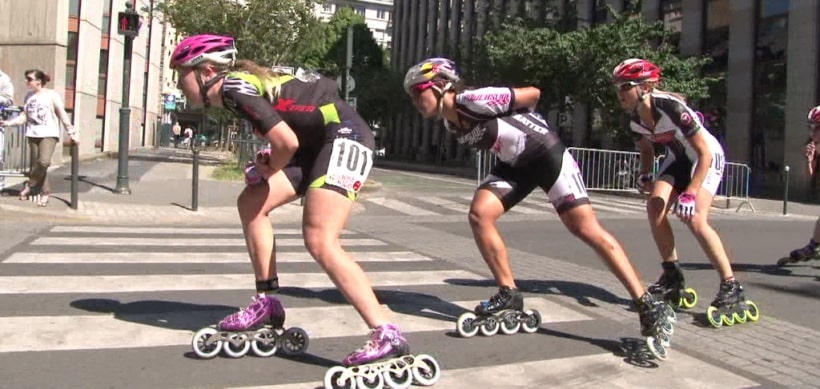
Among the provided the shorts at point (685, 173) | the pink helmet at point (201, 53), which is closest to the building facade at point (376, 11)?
the shorts at point (685, 173)

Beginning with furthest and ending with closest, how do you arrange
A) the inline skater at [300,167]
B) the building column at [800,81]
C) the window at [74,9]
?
the window at [74,9] < the building column at [800,81] < the inline skater at [300,167]

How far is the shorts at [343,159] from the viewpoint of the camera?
12.6 ft

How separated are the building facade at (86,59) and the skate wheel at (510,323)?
13.5 meters

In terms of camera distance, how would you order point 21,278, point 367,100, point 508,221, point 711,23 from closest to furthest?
point 21,278 < point 508,221 < point 711,23 < point 367,100

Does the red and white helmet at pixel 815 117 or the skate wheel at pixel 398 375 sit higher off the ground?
the red and white helmet at pixel 815 117

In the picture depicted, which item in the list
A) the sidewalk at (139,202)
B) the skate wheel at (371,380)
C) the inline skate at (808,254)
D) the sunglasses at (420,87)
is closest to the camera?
the skate wheel at (371,380)

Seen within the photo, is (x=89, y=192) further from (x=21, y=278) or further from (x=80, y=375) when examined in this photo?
(x=80, y=375)

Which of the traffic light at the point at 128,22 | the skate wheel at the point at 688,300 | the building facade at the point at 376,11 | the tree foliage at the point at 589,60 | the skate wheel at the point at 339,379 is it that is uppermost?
the building facade at the point at 376,11

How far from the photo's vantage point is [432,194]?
17312mm

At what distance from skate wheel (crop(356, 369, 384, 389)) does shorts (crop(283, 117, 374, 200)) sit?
0.90 m

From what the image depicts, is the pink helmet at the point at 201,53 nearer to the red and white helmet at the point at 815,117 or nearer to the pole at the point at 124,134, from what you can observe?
the red and white helmet at the point at 815,117

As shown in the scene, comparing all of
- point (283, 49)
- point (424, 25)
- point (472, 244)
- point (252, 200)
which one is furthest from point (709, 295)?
point (424, 25)

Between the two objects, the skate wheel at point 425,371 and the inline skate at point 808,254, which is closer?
the skate wheel at point 425,371

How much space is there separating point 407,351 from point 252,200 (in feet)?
3.97
